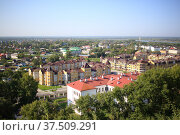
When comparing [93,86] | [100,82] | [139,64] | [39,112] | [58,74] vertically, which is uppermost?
[139,64]

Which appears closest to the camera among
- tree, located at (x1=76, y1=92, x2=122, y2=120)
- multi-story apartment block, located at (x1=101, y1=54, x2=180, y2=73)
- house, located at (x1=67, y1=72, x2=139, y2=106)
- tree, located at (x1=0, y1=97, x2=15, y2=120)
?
tree, located at (x1=0, y1=97, x2=15, y2=120)

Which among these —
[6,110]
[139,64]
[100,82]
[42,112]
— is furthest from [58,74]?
[139,64]

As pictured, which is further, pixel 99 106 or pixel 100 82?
pixel 100 82

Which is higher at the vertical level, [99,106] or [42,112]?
[99,106]

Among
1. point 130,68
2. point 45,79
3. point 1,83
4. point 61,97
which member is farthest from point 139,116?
point 130,68

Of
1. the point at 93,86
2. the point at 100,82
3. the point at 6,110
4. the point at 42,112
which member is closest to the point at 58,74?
the point at 100,82

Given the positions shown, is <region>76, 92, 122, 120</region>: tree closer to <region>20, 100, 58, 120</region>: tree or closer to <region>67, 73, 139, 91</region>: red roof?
<region>20, 100, 58, 120</region>: tree

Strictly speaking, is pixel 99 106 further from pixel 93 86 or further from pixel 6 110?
pixel 6 110

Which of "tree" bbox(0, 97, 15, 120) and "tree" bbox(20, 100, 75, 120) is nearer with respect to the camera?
"tree" bbox(20, 100, 75, 120)

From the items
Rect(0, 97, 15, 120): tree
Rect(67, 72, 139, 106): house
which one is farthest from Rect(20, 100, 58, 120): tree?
Rect(67, 72, 139, 106): house

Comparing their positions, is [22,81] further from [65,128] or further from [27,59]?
[27,59]

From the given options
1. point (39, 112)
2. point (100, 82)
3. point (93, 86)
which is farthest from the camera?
point (100, 82)

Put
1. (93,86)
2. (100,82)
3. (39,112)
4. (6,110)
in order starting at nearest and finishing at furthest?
(39,112) → (6,110) → (93,86) → (100,82)

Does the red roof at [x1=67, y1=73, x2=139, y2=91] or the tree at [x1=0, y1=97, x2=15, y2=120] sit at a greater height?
the red roof at [x1=67, y1=73, x2=139, y2=91]
